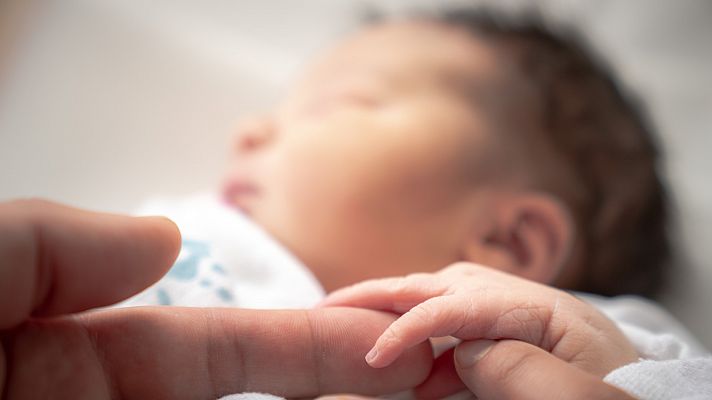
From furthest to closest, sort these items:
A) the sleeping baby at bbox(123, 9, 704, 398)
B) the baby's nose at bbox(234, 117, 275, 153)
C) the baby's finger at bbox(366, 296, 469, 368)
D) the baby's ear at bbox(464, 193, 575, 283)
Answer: the baby's nose at bbox(234, 117, 275, 153), the baby's ear at bbox(464, 193, 575, 283), the sleeping baby at bbox(123, 9, 704, 398), the baby's finger at bbox(366, 296, 469, 368)

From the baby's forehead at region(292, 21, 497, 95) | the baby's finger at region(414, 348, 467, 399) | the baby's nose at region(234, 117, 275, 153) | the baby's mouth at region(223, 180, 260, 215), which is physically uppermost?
the baby's forehead at region(292, 21, 497, 95)

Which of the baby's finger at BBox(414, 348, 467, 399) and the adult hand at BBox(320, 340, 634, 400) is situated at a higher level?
the adult hand at BBox(320, 340, 634, 400)

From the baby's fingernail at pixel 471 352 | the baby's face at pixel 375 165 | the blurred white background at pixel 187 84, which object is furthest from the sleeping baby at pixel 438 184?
the blurred white background at pixel 187 84

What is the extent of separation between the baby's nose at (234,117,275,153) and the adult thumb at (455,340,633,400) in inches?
25.9

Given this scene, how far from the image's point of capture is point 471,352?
0.58m

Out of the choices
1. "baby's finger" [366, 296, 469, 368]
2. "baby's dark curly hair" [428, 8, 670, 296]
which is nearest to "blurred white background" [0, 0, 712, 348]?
"baby's dark curly hair" [428, 8, 670, 296]

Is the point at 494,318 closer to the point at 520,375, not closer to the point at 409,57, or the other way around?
the point at 520,375

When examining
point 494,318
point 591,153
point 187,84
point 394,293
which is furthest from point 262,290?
point 187,84

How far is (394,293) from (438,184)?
1.24ft

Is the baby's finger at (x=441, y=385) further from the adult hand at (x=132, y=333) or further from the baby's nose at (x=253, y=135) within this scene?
the baby's nose at (x=253, y=135)

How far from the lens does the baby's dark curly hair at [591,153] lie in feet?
3.59

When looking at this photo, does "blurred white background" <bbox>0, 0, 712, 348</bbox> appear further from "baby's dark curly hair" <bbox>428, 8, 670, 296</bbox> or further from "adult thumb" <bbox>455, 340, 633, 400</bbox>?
"adult thumb" <bbox>455, 340, 633, 400</bbox>

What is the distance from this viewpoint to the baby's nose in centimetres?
113

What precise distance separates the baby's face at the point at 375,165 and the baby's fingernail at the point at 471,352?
35 cm
